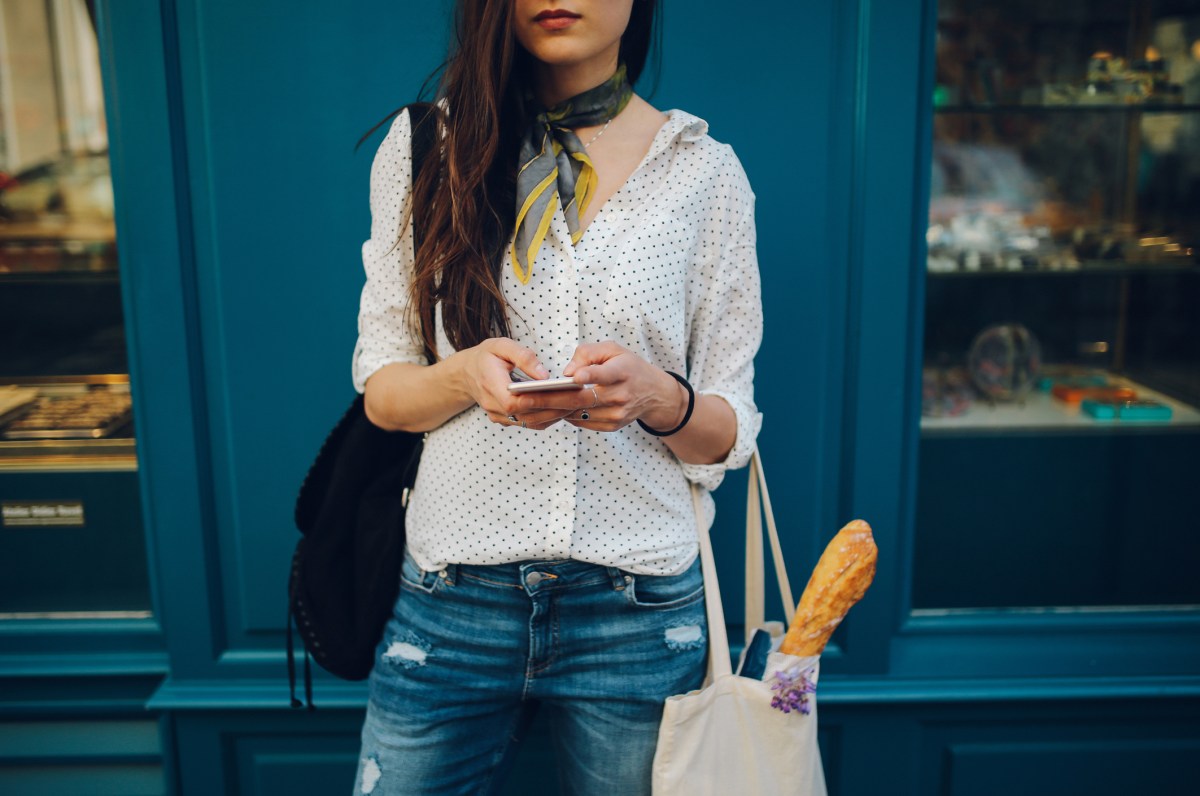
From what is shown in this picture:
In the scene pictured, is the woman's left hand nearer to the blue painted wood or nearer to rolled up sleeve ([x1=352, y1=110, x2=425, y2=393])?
rolled up sleeve ([x1=352, y1=110, x2=425, y2=393])

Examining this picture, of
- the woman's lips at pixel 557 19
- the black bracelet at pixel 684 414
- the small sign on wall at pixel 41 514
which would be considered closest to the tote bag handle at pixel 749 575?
the black bracelet at pixel 684 414

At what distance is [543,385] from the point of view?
3.56 ft

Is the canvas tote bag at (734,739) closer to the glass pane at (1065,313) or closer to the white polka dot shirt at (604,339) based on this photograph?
the white polka dot shirt at (604,339)

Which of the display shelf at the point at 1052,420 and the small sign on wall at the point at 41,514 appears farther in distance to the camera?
the display shelf at the point at 1052,420

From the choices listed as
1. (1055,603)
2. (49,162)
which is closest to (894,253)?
(1055,603)

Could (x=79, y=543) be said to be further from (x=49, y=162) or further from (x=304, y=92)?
(x=304, y=92)

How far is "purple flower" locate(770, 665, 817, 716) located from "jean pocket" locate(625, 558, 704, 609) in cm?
17

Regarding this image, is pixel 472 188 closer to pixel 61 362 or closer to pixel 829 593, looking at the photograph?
pixel 829 593

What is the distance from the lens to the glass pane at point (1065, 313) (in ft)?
7.31

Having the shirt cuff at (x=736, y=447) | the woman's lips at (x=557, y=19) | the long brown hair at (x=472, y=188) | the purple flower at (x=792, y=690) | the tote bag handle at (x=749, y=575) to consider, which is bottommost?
the purple flower at (x=792, y=690)

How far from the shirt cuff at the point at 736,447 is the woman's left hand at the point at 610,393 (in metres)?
0.15

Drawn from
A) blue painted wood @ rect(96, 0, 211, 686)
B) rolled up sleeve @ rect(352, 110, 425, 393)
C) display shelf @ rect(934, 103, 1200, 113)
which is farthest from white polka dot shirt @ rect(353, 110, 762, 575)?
display shelf @ rect(934, 103, 1200, 113)

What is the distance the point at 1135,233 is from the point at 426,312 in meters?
1.88

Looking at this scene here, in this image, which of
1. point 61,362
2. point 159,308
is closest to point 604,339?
point 159,308
